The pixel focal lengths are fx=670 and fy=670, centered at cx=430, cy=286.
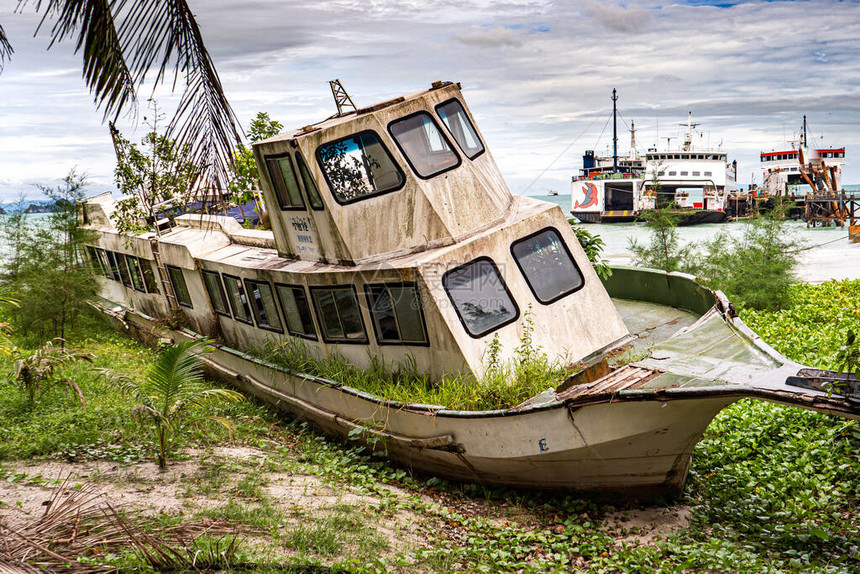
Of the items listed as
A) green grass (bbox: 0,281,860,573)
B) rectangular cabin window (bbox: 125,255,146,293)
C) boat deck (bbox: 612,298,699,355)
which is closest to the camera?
green grass (bbox: 0,281,860,573)

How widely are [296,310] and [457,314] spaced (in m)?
2.92

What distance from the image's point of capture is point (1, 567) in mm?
4016

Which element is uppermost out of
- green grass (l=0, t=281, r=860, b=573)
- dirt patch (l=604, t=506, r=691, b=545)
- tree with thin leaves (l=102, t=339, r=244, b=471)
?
tree with thin leaves (l=102, t=339, r=244, b=471)

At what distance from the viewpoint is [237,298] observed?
11.1 m

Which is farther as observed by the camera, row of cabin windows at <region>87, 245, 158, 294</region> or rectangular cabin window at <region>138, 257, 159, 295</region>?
row of cabin windows at <region>87, 245, 158, 294</region>

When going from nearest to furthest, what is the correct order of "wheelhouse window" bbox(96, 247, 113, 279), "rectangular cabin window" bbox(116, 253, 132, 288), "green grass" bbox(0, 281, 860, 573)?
"green grass" bbox(0, 281, 860, 573), "rectangular cabin window" bbox(116, 253, 132, 288), "wheelhouse window" bbox(96, 247, 113, 279)

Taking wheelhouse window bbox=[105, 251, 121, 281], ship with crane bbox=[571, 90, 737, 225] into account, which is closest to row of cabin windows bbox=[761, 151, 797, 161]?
ship with crane bbox=[571, 90, 737, 225]

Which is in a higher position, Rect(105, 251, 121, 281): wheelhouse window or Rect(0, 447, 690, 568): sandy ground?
Rect(105, 251, 121, 281): wheelhouse window

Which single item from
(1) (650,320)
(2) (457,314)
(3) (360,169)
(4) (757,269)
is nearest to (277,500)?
(2) (457,314)

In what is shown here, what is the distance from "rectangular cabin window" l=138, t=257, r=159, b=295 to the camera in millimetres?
14227

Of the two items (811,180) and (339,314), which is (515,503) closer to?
(339,314)

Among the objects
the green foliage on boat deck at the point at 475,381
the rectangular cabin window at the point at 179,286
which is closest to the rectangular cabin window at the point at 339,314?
the green foliage on boat deck at the point at 475,381

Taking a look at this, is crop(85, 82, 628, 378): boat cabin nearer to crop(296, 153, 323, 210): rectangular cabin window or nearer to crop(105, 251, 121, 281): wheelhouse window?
crop(296, 153, 323, 210): rectangular cabin window

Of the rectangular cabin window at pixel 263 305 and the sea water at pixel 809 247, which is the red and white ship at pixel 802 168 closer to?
the sea water at pixel 809 247
